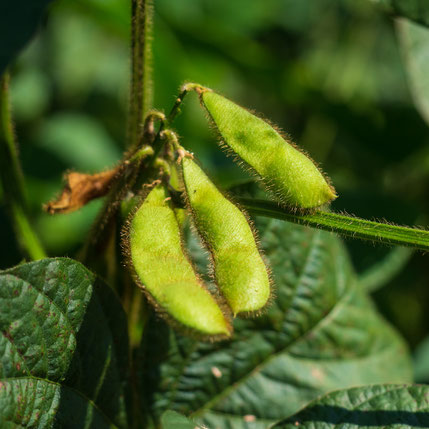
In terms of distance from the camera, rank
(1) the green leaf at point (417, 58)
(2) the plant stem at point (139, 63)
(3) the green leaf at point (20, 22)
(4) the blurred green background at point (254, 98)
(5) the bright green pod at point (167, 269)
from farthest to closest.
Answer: (4) the blurred green background at point (254, 98), (1) the green leaf at point (417, 58), (3) the green leaf at point (20, 22), (2) the plant stem at point (139, 63), (5) the bright green pod at point (167, 269)

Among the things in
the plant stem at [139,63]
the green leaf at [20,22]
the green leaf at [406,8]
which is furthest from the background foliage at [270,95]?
the plant stem at [139,63]

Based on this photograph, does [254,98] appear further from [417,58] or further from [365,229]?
[365,229]

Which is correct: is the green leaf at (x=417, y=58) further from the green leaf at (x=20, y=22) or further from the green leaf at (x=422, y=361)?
the green leaf at (x=20, y=22)

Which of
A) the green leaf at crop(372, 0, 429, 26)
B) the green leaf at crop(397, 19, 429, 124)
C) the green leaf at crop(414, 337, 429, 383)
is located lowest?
the green leaf at crop(414, 337, 429, 383)

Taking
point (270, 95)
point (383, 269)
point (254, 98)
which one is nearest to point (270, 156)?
point (383, 269)

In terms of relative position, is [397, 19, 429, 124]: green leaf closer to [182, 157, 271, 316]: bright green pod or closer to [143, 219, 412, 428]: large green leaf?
[143, 219, 412, 428]: large green leaf

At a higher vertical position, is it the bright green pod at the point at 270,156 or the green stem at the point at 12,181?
the bright green pod at the point at 270,156

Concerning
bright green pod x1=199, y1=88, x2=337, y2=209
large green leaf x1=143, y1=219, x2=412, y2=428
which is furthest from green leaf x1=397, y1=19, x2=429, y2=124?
bright green pod x1=199, y1=88, x2=337, y2=209
